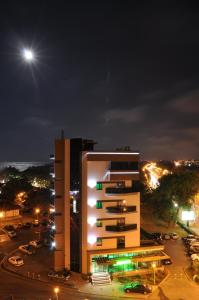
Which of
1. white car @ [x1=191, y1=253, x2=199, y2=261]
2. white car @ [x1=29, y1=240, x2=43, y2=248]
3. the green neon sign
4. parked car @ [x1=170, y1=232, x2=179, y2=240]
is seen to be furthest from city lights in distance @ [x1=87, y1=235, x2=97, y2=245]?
parked car @ [x1=170, y1=232, x2=179, y2=240]

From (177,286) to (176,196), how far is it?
84.7 ft

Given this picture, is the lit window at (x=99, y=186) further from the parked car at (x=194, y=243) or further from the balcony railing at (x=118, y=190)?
the parked car at (x=194, y=243)

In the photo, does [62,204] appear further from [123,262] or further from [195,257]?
[195,257]

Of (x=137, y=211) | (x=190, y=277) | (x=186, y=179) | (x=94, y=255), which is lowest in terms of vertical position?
(x=190, y=277)

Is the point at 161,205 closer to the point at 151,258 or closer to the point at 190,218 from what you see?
the point at 190,218

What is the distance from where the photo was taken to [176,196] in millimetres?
56125

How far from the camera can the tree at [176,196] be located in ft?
182

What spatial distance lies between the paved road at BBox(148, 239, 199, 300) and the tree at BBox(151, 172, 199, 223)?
51.3ft

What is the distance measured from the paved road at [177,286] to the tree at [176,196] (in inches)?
616

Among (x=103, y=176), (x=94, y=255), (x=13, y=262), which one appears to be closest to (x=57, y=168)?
(x=103, y=176)

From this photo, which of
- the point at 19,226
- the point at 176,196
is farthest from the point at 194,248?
the point at 19,226

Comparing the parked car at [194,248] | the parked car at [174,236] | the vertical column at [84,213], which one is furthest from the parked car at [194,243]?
the vertical column at [84,213]

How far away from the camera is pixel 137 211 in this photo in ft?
118

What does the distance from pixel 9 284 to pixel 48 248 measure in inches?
462
